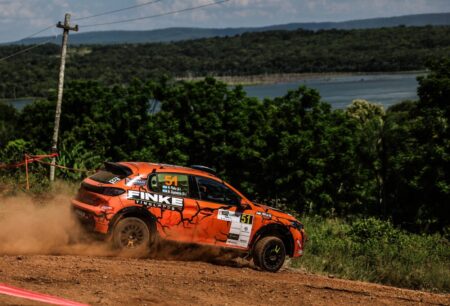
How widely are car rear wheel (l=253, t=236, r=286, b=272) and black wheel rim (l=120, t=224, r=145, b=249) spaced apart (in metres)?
2.30

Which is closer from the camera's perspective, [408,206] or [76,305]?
[76,305]

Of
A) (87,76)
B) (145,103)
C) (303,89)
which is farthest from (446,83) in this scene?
(87,76)

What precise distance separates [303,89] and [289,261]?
105ft

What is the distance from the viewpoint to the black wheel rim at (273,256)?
12.0 meters

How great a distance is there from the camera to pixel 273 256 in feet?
39.5

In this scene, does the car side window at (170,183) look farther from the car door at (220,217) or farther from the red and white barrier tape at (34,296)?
the red and white barrier tape at (34,296)

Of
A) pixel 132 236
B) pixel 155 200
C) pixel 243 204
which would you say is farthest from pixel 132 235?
pixel 243 204

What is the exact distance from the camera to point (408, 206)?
128 ft

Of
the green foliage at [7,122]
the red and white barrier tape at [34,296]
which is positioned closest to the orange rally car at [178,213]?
the red and white barrier tape at [34,296]

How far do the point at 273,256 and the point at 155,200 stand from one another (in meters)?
2.64

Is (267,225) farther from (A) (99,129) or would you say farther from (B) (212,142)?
(A) (99,129)

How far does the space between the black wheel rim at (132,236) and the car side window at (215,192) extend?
133 cm

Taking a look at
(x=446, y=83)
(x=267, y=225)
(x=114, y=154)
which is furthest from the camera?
(x=114, y=154)

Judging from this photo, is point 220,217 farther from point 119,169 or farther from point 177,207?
point 119,169
